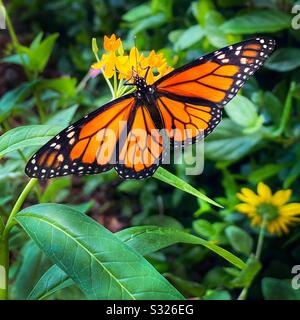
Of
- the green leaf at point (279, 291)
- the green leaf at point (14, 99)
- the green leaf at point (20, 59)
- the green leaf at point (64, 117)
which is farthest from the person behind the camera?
the green leaf at point (20, 59)

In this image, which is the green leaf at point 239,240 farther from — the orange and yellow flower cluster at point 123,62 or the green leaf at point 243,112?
the orange and yellow flower cluster at point 123,62

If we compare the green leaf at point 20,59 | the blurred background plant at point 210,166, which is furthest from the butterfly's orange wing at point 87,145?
the green leaf at point 20,59

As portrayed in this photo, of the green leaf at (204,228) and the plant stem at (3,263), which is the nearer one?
the plant stem at (3,263)

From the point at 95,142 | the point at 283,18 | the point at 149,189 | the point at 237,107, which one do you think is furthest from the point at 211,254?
the point at 95,142

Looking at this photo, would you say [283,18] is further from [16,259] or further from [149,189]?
[16,259]

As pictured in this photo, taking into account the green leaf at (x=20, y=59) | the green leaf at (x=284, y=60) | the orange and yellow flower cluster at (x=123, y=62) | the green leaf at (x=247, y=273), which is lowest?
the green leaf at (x=247, y=273)

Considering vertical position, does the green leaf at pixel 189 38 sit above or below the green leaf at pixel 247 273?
above

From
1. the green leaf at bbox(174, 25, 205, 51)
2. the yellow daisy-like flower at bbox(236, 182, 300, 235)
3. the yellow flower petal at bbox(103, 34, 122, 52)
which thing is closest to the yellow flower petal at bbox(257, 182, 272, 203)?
the yellow daisy-like flower at bbox(236, 182, 300, 235)
